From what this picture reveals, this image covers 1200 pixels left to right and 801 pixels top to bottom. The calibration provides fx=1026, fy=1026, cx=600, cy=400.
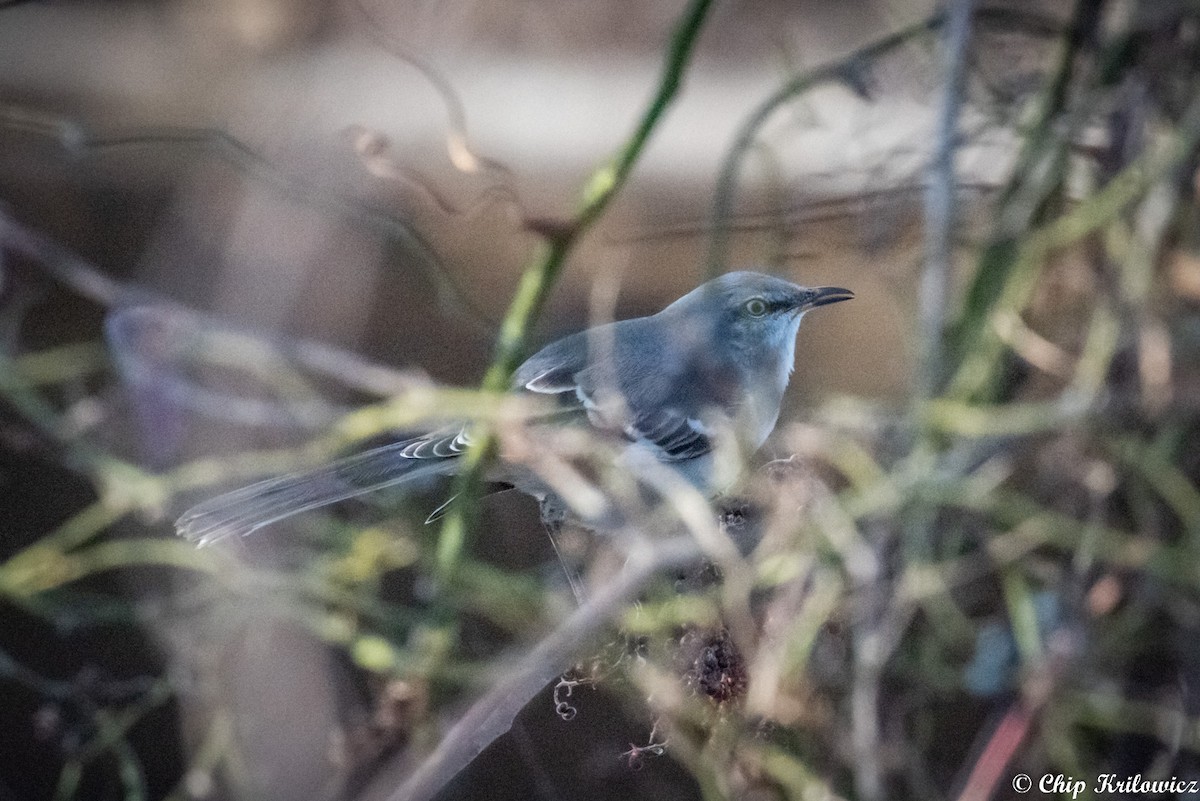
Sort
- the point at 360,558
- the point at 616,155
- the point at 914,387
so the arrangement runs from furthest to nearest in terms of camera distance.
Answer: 1. the point at 360,558
2. the point at 914,387
3. the point at 616,155

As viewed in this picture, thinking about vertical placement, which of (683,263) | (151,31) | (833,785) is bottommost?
(833,785)

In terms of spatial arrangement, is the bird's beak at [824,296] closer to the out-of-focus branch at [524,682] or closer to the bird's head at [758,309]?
the bird's head at [758,309]

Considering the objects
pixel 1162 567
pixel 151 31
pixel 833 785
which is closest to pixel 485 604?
pixel 833 785

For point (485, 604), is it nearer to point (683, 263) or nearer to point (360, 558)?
point (360, 558)

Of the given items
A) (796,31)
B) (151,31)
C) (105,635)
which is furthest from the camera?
(151,31)

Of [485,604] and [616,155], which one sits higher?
[616,155]

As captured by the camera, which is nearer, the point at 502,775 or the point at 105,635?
the point at 502,775

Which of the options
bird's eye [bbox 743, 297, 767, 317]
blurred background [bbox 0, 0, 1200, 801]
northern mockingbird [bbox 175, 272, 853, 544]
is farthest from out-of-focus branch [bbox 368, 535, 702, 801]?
bird's eye [bbox 743, 297, 767, 317]
